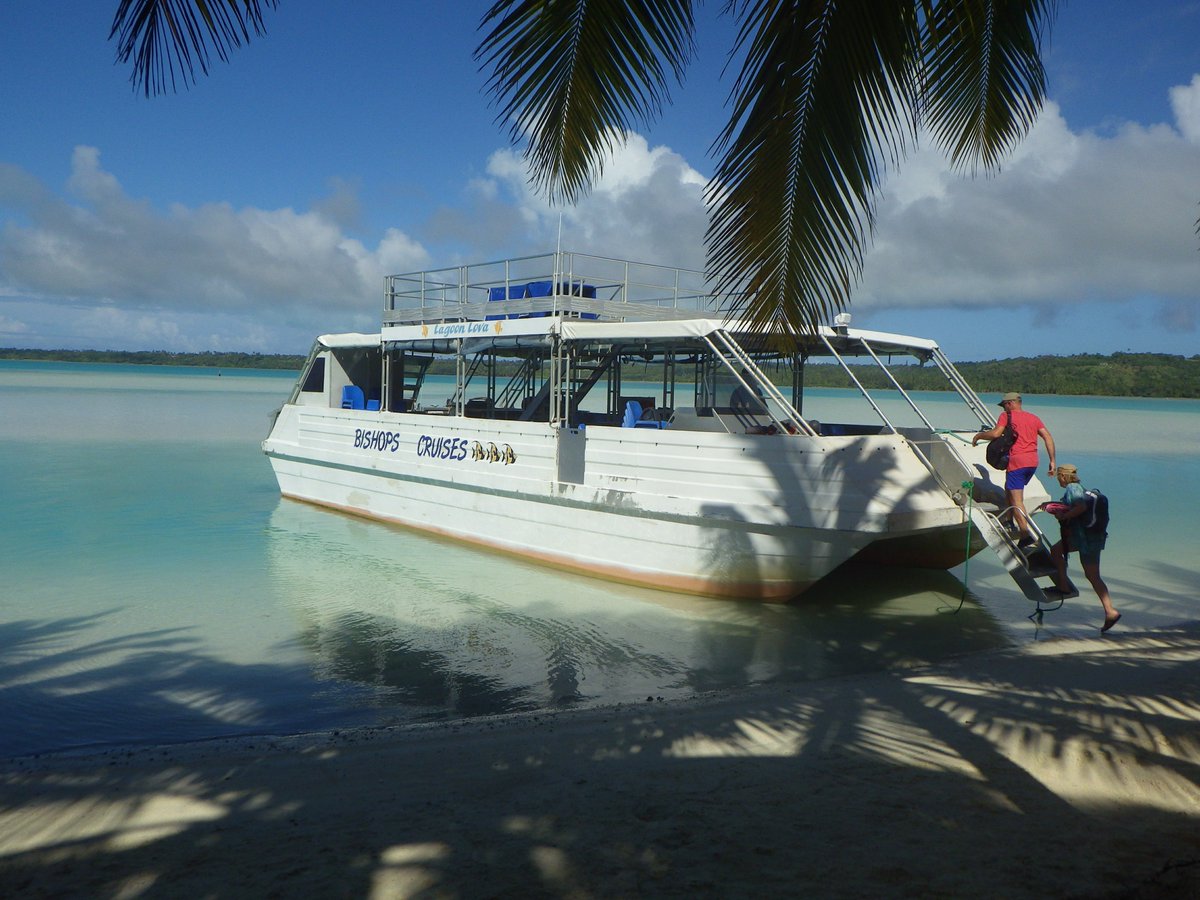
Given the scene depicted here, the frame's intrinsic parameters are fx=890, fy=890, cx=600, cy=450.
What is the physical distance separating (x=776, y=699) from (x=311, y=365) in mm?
12692

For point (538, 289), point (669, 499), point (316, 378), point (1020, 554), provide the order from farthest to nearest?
point (316, 378)
point (538, 289)
point (669, 499)
point (1020, 554)

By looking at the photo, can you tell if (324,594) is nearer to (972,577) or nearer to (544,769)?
(544,769)

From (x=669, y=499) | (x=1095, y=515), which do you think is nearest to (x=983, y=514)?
(x=1095, y=515)

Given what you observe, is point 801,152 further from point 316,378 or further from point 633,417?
point 316,378

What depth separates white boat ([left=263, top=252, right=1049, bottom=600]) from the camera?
30.5 ft

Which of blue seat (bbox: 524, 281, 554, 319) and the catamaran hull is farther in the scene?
blue seat (bbox: 524, 281, 554, 319)

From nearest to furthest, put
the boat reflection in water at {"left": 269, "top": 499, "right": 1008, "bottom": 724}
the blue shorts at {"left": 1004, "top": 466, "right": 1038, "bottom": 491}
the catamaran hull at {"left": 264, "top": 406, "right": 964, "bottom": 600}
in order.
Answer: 1. the boat reflection in water at {"left": 269, "top": 499, "right": 1008, "bottom": 724}
2. the catamaran hull at {"left": 264, "top": 406, "right": 964, "bottom": 600}
3. the blue shorts at {"left": 1004, "top": 466, "right": 1038, "bottom": 491}

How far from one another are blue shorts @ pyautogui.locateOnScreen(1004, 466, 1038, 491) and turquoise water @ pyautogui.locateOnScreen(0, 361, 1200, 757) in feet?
5.28

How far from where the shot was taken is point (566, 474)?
36.9ft

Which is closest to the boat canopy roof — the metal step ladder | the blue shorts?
the blue shorts

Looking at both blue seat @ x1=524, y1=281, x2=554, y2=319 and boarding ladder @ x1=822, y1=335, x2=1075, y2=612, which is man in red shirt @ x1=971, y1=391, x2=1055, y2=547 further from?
blue seat @ x1=524, y1=281, x2=554, y2=319

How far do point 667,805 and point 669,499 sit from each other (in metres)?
6.00

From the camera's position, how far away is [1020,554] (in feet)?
29.5

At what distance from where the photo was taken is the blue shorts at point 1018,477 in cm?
930
